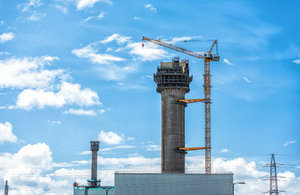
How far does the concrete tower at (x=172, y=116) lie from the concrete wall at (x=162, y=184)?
13.2m

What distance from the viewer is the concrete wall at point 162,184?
10131cm

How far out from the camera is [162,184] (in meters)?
103

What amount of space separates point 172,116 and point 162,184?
21512 mm

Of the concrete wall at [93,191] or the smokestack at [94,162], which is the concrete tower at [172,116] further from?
the smokestack at [94,162]

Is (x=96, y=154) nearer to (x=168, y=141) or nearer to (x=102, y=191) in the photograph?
(x=102, y=191)

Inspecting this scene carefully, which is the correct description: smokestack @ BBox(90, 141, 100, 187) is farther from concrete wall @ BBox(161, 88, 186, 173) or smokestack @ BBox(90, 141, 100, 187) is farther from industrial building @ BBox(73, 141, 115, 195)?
concrete wall @ BBox(161, 88, 186, 173)

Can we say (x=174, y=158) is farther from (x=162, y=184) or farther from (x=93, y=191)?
(x=93, y=191)

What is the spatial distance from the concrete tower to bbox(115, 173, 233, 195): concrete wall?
13.2 metres

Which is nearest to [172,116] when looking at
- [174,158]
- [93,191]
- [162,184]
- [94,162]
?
[174,158]

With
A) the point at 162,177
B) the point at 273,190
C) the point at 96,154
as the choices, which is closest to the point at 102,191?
the point at 96,154

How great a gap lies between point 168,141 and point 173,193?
1854 centimetres

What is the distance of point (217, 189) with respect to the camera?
108m

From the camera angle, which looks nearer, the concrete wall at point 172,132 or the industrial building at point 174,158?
the industrial building at point 174,158

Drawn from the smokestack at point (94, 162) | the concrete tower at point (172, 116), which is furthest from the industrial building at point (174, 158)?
the smokestack at point (94, 162)
